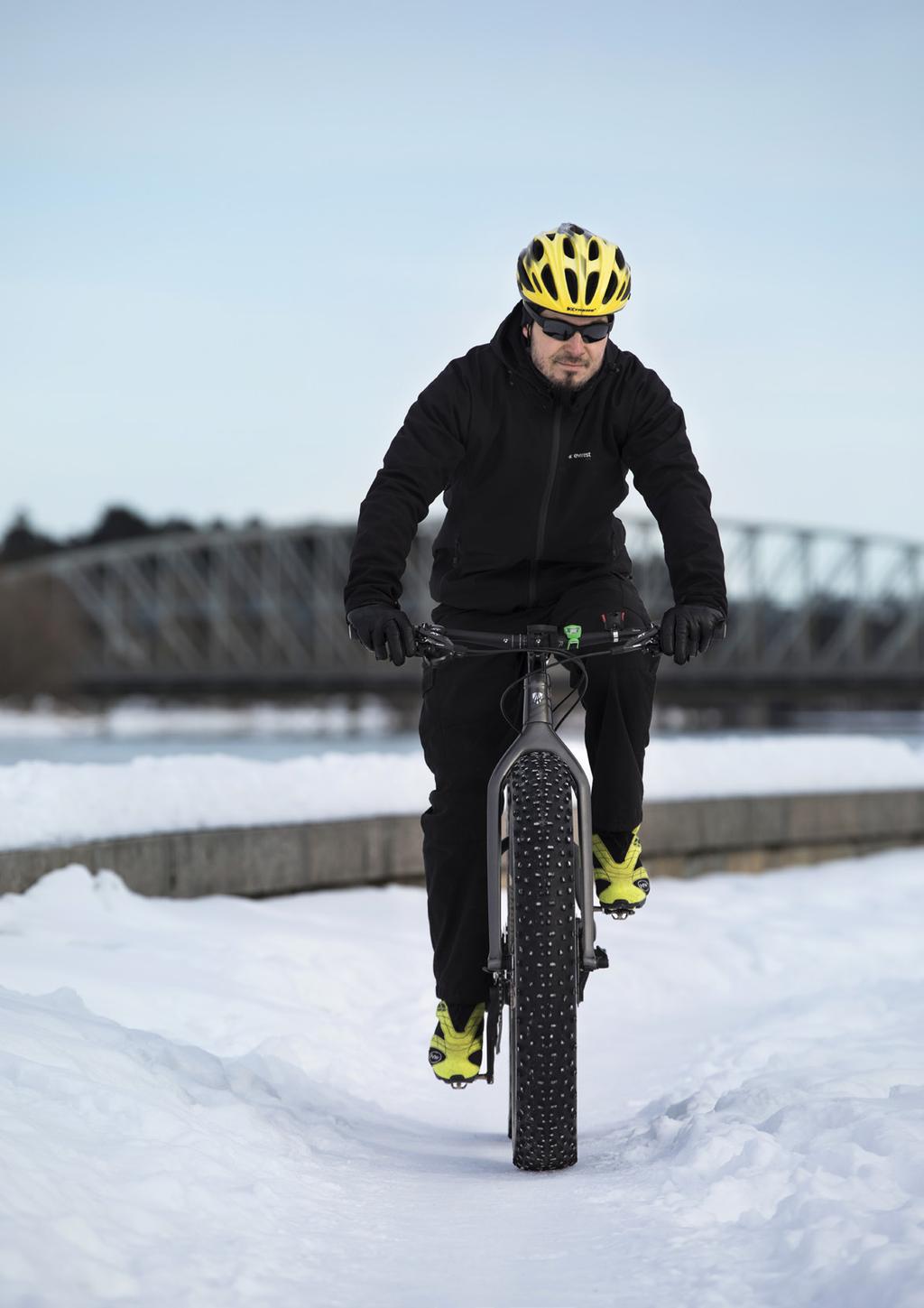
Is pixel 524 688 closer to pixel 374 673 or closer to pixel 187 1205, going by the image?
pixel 187 1205

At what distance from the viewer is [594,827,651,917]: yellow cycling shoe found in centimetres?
424

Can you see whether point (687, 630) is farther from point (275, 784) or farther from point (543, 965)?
point (275, 784)

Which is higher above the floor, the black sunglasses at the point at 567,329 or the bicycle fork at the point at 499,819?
the black sunglasses at the point at 567,329

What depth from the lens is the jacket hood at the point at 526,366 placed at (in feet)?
13.3

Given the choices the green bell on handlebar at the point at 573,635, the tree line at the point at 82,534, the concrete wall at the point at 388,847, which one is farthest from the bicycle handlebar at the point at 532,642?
the tree line at the point at 82,534

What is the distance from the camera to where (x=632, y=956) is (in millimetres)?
7383

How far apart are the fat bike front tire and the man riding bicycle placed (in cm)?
40

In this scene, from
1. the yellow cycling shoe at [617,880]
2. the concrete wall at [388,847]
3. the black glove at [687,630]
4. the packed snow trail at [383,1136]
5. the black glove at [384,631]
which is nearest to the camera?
the packed snow trail at [383,1136]

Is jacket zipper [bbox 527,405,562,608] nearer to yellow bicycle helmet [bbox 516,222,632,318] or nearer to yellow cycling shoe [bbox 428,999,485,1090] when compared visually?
yellow bicycle helmet [bbox 516,222,632,318]

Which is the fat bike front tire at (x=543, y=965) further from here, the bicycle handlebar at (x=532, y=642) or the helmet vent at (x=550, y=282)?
the helmet vent at (x=550, y=282)

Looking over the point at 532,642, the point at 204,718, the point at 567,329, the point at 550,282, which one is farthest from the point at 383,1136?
the point at 204,718

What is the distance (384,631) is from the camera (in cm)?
364

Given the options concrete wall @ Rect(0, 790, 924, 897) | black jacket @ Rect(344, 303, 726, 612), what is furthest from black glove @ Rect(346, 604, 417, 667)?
concrete wall @ Rect(0, 790, 924, 897)

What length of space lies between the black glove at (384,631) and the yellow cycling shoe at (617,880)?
89 centimetres
